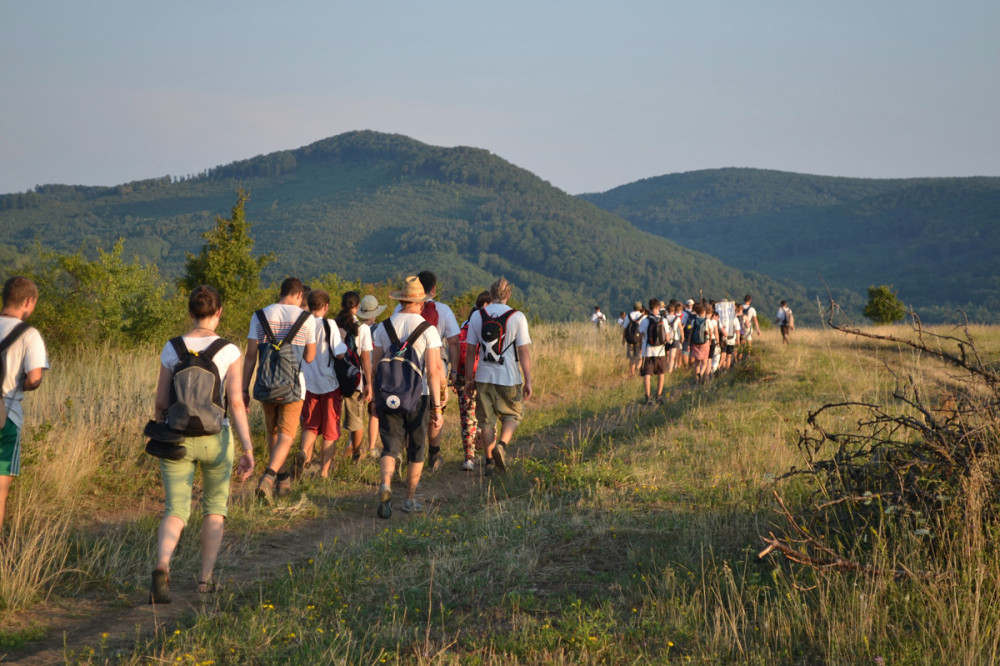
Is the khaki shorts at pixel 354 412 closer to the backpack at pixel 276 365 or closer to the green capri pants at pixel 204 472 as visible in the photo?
the backpack at pixel 276 365

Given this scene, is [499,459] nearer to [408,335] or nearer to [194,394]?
[408,335]

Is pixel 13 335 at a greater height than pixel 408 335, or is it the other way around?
pixel 13 335

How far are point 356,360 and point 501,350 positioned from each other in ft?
4.85

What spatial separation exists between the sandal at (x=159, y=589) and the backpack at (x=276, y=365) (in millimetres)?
2265

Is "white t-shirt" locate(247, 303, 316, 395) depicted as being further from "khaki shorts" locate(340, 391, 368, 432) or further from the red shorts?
"khaki shorts" locate(340, 391, 368, 432)

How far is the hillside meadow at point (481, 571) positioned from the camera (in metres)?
3.78

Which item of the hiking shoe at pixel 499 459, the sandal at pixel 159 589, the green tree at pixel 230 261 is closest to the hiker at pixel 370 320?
the hiking shoe at pixel 499 459

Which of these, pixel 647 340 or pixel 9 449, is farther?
pixel 647 340

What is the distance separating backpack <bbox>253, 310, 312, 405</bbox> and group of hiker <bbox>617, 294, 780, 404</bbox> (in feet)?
23.7

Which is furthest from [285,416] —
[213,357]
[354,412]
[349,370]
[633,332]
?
[633,332]

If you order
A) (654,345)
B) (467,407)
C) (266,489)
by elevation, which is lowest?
(266,489)

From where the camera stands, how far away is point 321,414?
24.6 ft

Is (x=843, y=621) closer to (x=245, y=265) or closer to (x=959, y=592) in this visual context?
(x=959, y=592)

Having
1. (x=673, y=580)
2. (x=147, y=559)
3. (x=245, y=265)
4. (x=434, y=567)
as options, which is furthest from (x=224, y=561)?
(x=245, y=265)
